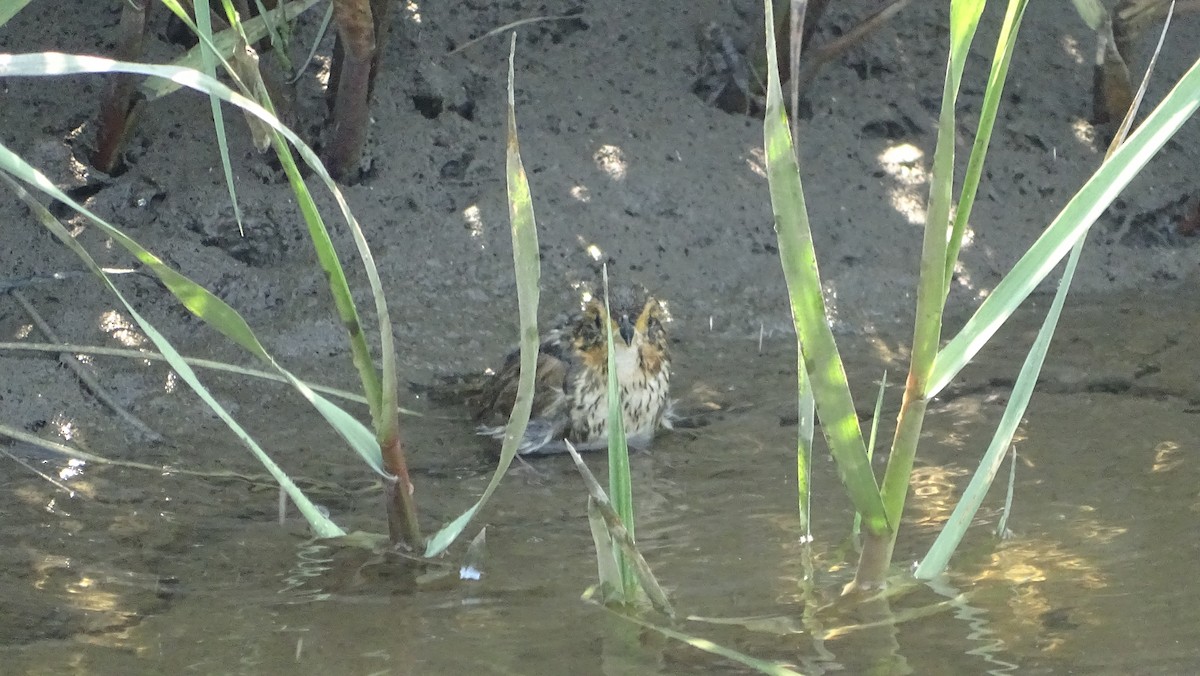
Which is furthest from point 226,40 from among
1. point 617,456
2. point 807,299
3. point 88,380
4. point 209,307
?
point 807,299

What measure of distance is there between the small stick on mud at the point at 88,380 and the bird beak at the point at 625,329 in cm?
161

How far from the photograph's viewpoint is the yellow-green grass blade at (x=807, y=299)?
7.29 ft

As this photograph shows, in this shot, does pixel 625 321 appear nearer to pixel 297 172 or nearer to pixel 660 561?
pixel 660 561

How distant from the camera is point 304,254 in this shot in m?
5.50

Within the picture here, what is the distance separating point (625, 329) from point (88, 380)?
6.12ft

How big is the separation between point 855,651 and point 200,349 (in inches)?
123

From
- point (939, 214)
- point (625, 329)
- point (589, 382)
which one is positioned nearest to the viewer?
point (939, 214)

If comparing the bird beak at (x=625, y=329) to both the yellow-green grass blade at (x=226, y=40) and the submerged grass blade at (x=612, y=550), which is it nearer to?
the yellow-green grass blade at (x=226, y=40)

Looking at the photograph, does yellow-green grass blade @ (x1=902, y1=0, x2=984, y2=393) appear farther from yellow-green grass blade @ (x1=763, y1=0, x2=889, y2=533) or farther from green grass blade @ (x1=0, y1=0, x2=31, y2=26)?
green grass blade @ (x1=0, y1=0, x2=31, y2=26)

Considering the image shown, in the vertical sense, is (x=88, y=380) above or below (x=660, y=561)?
above

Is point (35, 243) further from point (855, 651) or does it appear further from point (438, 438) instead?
point (855, 651)

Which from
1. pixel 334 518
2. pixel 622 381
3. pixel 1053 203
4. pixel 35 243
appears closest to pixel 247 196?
pixel 35 243

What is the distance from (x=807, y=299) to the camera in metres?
2.29

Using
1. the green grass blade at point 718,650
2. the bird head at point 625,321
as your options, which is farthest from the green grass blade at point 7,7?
the bird head at point 625,321
